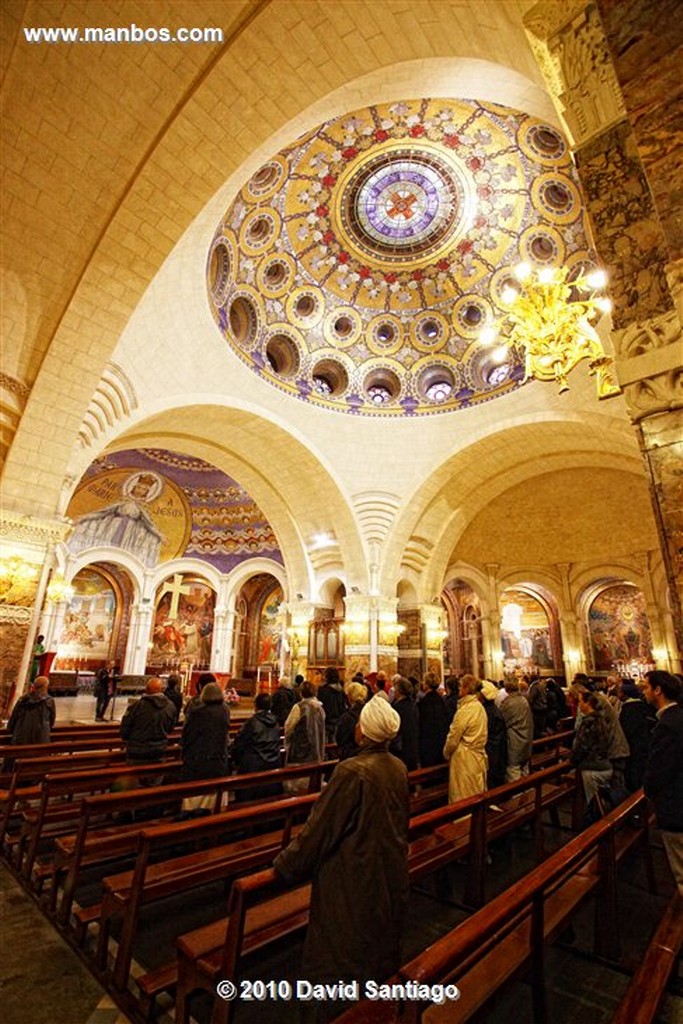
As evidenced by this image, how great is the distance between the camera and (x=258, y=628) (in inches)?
936

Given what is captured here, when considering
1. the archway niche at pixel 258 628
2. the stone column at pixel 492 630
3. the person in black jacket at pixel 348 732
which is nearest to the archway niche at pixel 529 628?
the stone column at pixel 492 630

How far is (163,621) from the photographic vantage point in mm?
22016

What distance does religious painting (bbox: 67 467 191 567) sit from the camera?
58.9ft

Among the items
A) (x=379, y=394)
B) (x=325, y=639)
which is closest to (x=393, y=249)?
(x=379, y=394)

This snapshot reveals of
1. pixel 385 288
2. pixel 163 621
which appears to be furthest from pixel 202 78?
pixel 163 621

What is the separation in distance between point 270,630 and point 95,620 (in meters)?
7.62

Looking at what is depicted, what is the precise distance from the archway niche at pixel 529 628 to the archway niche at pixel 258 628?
10.4 meters

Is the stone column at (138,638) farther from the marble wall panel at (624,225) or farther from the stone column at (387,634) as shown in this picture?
the marble wall panel at (624,225)

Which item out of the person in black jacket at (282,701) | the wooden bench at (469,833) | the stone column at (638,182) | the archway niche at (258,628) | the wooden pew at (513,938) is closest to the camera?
the wooden pew at (513,938)

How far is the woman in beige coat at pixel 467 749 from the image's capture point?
4.37 m

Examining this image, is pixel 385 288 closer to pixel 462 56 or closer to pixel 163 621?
pixel 462 56

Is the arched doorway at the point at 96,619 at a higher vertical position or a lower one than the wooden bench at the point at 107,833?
higher

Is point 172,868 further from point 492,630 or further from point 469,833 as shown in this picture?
point 492,630

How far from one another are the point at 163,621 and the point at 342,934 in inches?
864
